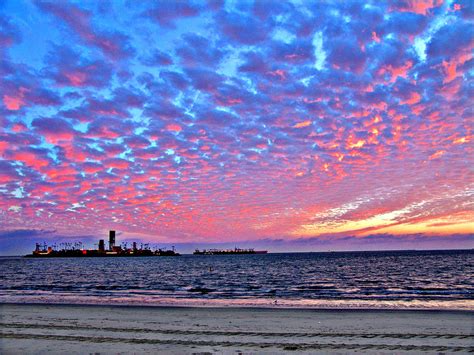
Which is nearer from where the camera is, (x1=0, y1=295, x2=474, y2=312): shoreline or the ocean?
(x1=0, y1=295, x2=474, y2=312): shoreline

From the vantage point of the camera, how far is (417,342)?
1417 cm

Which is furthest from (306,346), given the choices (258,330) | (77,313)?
(77,313)

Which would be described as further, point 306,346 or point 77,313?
point 77,313

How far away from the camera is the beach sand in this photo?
43.3 ft

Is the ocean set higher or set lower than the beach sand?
lower

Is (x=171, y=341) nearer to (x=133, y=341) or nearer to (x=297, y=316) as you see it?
(x=133, y=341)

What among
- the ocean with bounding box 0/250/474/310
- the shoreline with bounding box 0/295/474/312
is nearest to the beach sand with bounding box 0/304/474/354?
the shoreline with bounding box 0/295/474/312

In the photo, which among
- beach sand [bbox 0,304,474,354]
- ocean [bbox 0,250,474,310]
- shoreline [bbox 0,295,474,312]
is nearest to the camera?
beach sand [bbox 0,304,474,354]

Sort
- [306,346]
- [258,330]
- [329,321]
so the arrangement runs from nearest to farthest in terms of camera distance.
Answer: [306,346] < [258,330] < [329,321]

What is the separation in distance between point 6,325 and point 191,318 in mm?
8710

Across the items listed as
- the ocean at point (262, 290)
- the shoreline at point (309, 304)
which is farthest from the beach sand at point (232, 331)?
the ocean at point (262, 290)

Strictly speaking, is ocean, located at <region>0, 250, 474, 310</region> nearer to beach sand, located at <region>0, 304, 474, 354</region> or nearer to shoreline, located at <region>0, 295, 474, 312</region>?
shoreline, located at <region>0, 295, 474, 312</region>

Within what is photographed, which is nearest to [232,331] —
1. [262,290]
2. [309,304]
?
[309,304]

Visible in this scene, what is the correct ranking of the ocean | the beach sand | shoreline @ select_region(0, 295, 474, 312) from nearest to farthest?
the beach sand < shoreline @ select_region(0, 295, 474, 312) < the ocean
